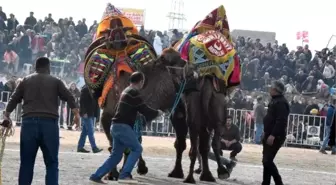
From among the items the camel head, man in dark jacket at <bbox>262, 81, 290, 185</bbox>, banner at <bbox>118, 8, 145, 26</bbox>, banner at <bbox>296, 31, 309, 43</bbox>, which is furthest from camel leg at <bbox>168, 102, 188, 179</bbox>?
banner at <bbox>296, 31, 309, 43</bbox>

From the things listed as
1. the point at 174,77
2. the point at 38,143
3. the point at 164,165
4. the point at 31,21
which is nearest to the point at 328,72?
the point at 31,21

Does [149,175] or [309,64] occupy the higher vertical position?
[309,64]

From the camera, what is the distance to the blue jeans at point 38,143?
11.1 m

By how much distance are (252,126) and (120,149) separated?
57.3 ft

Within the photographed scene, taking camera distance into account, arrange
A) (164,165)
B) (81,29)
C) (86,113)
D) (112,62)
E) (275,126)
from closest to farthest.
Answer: (275,126), (112,62), (164,165), (86,113), (81,29)

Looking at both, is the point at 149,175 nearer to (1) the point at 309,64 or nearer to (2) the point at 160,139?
(2) the point at 160,139

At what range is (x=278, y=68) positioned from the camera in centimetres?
3566

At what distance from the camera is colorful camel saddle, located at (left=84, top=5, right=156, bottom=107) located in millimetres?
14117

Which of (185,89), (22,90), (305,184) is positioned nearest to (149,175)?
(185,89)

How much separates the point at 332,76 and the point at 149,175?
21.5 meters

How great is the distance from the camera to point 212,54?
1517cm

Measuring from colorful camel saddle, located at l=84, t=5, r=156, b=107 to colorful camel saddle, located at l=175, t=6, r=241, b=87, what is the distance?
0.74 m

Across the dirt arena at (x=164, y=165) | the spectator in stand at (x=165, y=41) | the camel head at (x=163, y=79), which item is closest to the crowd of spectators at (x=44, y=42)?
the spectator in stand at (x=165, y=41)

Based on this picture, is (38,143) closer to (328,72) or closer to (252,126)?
(252,126)
